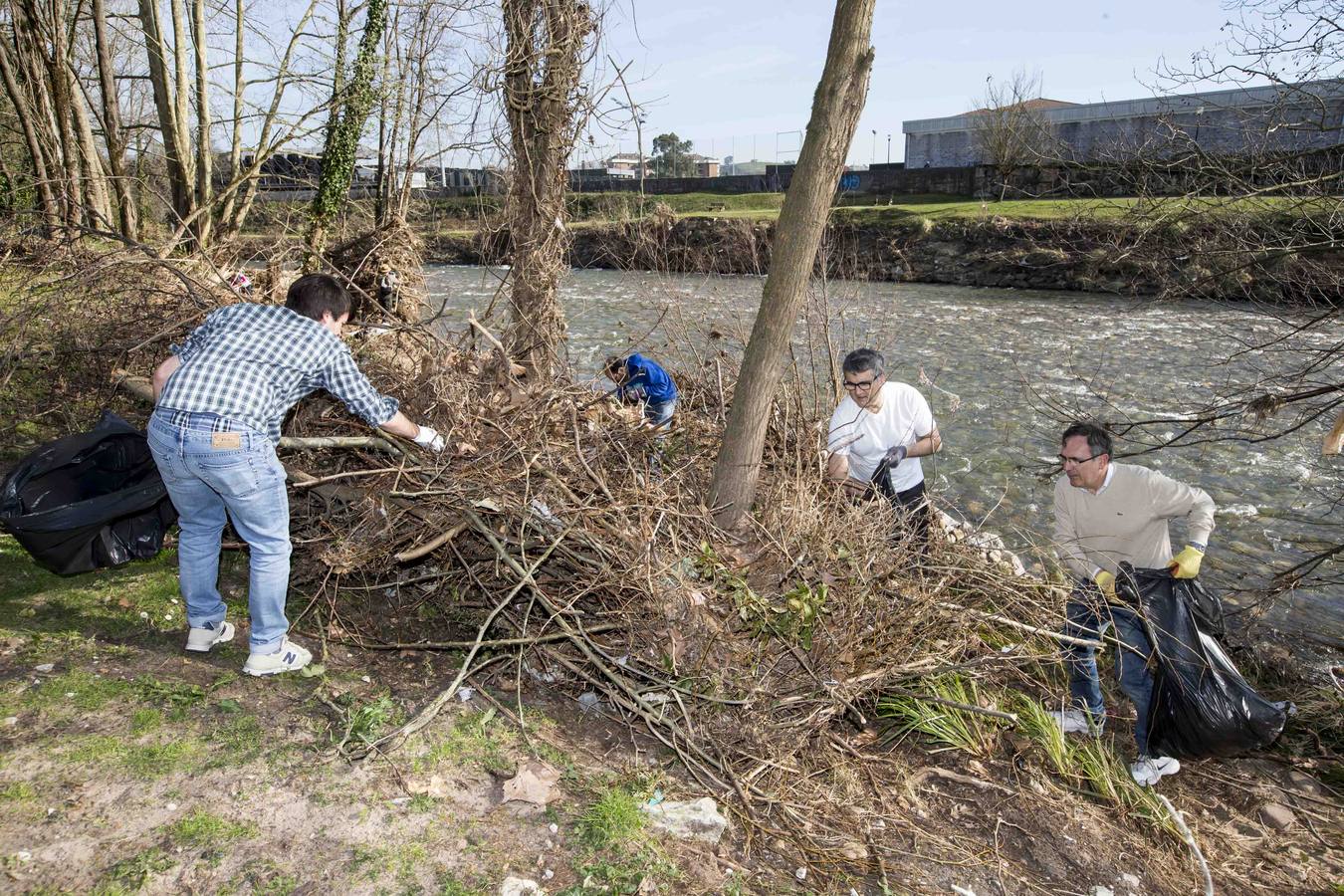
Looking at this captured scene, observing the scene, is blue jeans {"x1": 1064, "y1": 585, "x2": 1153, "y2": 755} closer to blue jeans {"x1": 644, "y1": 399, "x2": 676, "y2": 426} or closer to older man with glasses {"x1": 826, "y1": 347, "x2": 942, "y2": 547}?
older man with glasses {"x1": 826, "y1": 347, "x2": 942, "y2": 547}

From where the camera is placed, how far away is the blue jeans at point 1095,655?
4.00 meters

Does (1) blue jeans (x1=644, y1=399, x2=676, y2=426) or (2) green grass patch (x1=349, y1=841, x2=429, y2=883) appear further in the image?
(1) blue jeans (x1=644, y1=399, x2=676, y2=426)

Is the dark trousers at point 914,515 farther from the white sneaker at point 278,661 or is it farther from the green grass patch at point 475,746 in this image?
the white sneaker at point 278,661

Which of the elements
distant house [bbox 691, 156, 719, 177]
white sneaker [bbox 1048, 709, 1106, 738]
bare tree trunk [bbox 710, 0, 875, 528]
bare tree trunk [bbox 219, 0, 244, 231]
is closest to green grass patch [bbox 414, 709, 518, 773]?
bare tree trunk [bbox 710, 0, 875, 528]

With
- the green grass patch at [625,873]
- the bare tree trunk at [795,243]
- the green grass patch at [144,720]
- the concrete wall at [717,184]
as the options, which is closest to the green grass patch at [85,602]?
the green grass patch at [144,720]

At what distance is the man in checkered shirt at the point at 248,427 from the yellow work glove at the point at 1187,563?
345 cm

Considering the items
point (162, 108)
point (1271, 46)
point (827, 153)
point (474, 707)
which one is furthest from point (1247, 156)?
point (162, 108)

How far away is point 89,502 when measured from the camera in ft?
12.8

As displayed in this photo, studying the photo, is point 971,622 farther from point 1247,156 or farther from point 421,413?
point 1247,156

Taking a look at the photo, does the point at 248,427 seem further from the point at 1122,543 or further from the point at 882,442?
the point at 1122,543

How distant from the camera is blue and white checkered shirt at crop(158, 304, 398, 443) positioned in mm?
3230

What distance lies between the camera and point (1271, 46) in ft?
17.4

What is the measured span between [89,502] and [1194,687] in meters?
4.99

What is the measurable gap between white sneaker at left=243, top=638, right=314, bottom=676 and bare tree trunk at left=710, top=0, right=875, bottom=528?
6.84 ft
